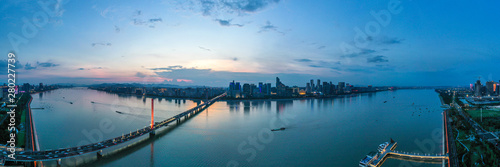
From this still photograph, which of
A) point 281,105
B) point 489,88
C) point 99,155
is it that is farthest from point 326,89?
point 99,155

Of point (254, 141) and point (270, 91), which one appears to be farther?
point (270, 91)

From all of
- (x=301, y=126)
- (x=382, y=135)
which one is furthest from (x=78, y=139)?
(x=382, y=135)

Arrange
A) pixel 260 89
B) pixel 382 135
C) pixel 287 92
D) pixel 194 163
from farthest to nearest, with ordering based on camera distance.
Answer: pixel 260 89, pixel 287 92, pixel 382 135, pixel 194 163

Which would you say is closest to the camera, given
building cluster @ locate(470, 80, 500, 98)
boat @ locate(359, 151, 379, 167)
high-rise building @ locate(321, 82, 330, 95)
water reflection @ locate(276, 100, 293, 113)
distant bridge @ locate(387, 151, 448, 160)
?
boat @ locate(359, 151, 379, 167)

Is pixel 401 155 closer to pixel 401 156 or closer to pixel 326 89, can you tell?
pixel 401 156

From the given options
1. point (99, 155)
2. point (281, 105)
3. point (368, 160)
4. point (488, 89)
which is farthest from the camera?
point (488, 89)

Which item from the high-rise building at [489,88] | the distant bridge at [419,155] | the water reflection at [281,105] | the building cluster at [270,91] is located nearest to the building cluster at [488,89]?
the high-rise building at [489,88]

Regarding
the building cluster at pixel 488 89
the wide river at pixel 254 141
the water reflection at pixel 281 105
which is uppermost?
the building cluster at pixel 488 89

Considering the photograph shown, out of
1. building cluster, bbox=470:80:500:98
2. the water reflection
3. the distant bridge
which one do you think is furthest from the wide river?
building cluster, bbox=470:80:500:98

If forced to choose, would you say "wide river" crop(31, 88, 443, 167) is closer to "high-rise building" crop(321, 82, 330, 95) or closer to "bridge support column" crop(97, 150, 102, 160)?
"bridge support column" crop(97, 150, 102, 160)

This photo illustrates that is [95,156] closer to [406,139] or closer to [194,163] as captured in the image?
[194,163]

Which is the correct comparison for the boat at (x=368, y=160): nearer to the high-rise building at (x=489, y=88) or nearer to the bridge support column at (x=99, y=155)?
the bridge support column at (x=99, y=155)
